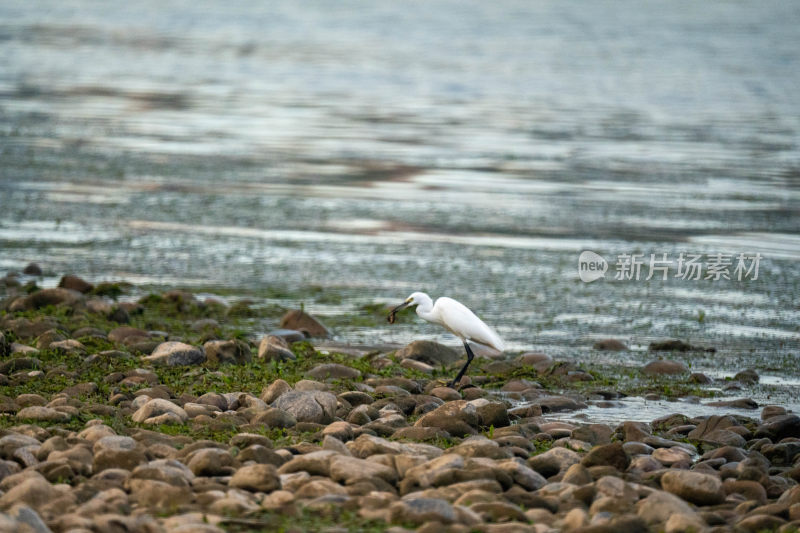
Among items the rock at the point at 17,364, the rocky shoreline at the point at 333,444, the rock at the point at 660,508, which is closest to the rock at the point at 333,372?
the rocky shoreline at the point at 333,444

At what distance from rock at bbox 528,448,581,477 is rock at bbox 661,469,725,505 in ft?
1.99

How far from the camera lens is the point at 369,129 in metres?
23.8

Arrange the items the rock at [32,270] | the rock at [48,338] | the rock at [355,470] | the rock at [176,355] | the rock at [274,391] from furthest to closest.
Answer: the rock at [32,270] < the rock at [48,338] < the rock at [176,355] < the rock at [274,391] < the rock at [355,470]

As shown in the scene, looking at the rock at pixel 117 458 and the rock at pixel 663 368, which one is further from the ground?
the rock at pixel 117 458

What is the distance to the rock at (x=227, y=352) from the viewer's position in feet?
31.2

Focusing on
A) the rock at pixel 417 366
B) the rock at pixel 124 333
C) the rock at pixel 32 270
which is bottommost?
the rock at pixel 417 366

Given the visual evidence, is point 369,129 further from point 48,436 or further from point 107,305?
point 48,436

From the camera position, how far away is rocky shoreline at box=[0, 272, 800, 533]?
583 cm

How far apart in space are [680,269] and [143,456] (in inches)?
319

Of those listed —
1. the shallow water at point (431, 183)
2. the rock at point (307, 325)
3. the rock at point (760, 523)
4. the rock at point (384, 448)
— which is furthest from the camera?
the shallow water at point (431, 183)

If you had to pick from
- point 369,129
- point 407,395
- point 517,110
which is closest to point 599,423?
point 407,395

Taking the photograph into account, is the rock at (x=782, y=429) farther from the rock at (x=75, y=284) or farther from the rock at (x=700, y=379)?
the rock at (x=75, y=284)

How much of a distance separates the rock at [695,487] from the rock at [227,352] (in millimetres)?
4099

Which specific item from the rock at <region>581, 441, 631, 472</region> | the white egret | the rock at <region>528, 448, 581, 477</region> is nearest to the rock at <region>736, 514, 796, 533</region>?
the rock at <region>581, 441, 631, 472</region>
